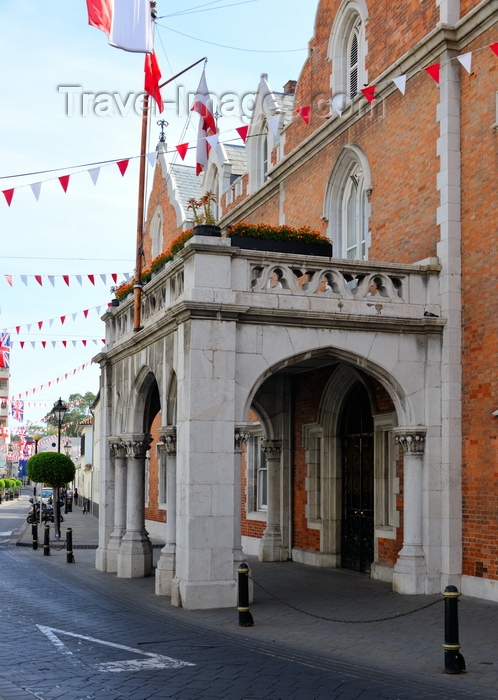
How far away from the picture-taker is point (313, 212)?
66.3 feet

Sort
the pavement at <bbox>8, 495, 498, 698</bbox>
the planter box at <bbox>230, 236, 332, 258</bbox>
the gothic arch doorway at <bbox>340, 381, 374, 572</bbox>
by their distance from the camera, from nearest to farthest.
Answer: the pavement at <bbox>8, 495, 498, 698</bbox> → the planter box at <bbox>230, 236, 332, 258</bbox> → the gothic arch doorway at <bbox>340, 381, 374, 572</bbox>

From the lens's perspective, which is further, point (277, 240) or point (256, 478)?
point (256, 478)

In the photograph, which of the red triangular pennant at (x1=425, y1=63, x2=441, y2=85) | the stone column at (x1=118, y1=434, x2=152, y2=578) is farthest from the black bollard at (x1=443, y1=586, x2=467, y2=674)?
the stone column at (x1=118, y1=434, x2=152, y2=578)

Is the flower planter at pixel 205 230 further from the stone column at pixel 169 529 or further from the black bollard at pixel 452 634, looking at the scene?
the black bollard at pixel 452 634

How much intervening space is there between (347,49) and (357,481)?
9191mm

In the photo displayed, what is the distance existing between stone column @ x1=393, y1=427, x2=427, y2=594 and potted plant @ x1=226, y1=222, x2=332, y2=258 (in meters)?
3.22

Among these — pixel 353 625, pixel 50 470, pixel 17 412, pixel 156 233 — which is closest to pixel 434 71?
pixel 353 625

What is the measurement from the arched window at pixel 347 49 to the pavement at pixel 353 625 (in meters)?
10.1

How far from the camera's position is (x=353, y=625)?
11289 millimetres

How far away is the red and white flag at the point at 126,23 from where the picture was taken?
588 inches

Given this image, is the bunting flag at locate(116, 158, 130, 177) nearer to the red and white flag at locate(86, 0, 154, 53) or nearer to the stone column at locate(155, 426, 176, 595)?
the red and white flag at locate(86, 0, 154, 53)

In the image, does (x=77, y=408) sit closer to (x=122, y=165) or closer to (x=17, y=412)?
(x=17, y=412)

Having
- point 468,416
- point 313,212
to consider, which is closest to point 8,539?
point 313,212

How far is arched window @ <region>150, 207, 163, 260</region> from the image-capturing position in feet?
116
